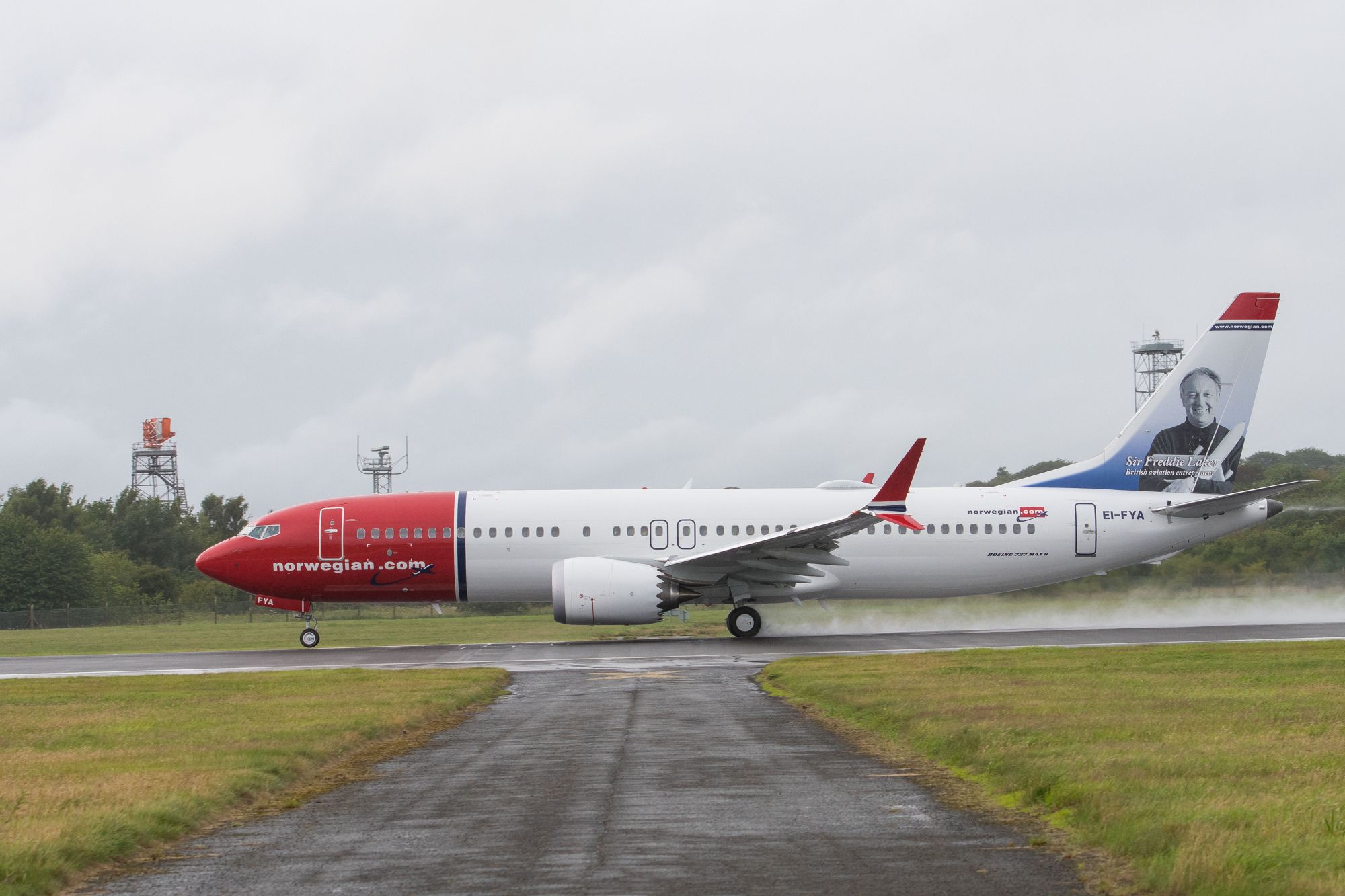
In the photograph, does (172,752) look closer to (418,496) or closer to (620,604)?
(620,604)

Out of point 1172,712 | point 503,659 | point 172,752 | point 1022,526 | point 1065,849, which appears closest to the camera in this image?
point 1065,849

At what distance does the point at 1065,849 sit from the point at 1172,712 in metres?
6.37

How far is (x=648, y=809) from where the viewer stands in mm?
8938

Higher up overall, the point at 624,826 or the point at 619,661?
the point at 624,826

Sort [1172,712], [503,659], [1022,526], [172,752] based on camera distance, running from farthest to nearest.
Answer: [1022,526] < [503,659] < [1172,712] < [172,752]

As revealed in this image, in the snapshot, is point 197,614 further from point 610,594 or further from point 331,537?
point 610,594

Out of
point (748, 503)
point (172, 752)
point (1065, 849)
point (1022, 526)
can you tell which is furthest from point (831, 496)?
point (1065, 849)

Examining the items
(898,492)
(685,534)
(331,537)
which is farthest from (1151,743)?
(331,537)

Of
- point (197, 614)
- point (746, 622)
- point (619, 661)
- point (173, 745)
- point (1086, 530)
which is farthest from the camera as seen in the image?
point (197, 614)

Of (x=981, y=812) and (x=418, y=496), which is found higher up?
(x=418, y=496)

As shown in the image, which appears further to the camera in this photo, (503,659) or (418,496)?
(418,496)

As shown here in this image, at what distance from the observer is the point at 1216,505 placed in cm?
3017

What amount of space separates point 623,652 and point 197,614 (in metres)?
33.4

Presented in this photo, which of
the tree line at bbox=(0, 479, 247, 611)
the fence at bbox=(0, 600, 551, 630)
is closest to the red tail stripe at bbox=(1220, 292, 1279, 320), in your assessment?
the fence at bbox=(0, 600, 551, 630)
